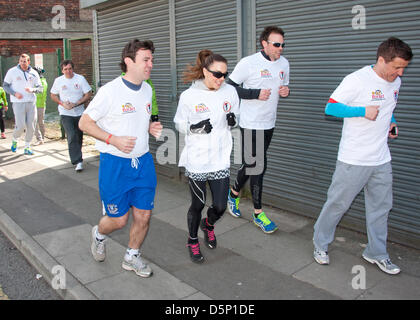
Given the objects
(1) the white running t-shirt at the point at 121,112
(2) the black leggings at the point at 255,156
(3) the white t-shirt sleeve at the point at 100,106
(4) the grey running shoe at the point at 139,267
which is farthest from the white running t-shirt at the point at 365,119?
(4) the grey running shoe at the point at 139,267

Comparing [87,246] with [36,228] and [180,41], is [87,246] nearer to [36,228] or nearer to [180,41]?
[36,228]

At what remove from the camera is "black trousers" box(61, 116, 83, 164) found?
8.68m

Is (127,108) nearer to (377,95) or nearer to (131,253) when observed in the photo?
(131,253)

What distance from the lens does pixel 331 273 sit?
4.41 m

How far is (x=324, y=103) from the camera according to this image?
5.64 metres

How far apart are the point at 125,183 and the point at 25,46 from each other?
19879 mm

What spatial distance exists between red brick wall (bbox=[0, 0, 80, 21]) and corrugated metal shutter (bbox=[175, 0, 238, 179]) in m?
16.5

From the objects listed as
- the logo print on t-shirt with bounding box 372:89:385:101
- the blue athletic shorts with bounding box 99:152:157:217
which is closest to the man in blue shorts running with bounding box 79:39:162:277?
the blue athletic shorts with bounding box 99:152:157:217

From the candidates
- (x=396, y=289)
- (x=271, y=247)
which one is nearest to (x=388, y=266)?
(x=396, y=289)

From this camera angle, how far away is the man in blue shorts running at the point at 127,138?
396 cm

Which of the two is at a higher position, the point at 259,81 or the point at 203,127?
the point at 259,81
